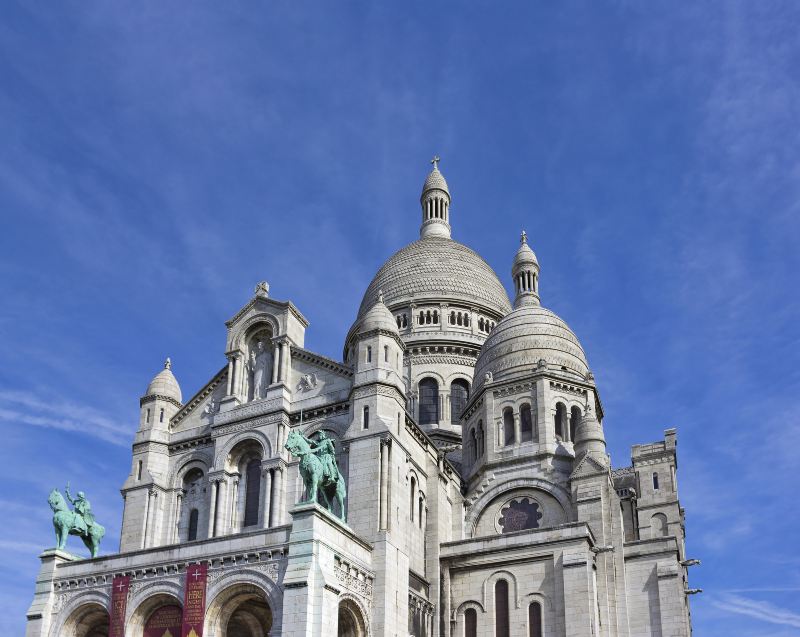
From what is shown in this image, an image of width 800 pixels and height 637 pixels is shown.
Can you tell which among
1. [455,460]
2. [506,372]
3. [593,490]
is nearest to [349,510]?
[593,490]

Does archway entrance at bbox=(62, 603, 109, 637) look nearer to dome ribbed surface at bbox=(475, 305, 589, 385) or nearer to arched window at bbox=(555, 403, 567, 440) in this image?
dome ribbed surface at bbox=(475, 305, 589, 385)

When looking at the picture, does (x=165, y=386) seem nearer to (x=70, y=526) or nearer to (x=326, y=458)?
(x=70, y=526)

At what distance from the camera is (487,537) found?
46.3 m

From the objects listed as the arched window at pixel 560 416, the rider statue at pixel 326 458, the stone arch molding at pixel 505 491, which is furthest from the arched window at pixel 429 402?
the rider statue at pixel 326 458

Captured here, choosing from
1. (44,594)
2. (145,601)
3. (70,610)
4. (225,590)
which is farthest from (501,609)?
(44,594)

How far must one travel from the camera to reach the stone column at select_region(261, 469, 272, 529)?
145ft

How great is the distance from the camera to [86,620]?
42.0 m

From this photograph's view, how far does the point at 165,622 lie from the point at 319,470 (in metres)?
9.29

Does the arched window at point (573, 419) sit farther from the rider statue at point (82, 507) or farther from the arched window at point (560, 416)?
the rider statue at point (82, 507)

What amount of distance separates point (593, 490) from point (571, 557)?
17.7 ft

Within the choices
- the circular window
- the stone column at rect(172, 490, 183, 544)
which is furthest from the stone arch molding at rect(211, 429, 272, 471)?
the circular window

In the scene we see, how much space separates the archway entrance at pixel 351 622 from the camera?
1502 inches

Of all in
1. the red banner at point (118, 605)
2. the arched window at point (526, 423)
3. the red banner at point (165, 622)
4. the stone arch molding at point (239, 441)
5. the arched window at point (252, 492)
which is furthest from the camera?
the arched window at point (526, 423)

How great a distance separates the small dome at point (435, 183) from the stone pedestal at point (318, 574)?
51.0 m
